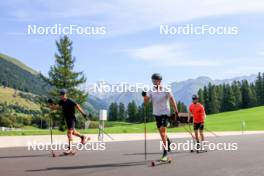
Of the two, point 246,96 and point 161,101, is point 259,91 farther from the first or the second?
point 161,101

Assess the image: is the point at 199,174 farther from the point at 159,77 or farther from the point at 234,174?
the point at 159,77

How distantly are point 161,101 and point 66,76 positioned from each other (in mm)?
73501

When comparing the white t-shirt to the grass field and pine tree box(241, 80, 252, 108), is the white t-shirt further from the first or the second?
pine tree box(241, 80, 252, 108)

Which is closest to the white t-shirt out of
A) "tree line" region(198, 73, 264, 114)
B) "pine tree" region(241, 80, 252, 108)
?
"tree line" region(198, 73, 264, 114)

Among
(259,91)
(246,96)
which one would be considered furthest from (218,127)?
(259,91)

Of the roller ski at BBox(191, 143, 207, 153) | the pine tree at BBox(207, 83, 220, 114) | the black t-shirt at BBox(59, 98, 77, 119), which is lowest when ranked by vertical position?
the roller ski at BBox(191, 143, 207, 153)

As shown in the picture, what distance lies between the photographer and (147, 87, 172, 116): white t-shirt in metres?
12.3

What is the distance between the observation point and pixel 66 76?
8488 cm

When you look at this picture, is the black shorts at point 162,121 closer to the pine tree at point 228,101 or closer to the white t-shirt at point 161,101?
the white t-shirt at point 161,101

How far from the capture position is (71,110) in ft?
49.4

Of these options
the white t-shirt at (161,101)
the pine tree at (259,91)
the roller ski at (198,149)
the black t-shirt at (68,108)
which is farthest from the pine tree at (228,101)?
the white t-shirt at (161,101)

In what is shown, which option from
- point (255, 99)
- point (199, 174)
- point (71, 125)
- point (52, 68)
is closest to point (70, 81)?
point (52, 68)

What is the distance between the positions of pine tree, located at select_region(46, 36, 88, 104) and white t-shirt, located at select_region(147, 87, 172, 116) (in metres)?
71.4

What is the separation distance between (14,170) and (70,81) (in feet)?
246
